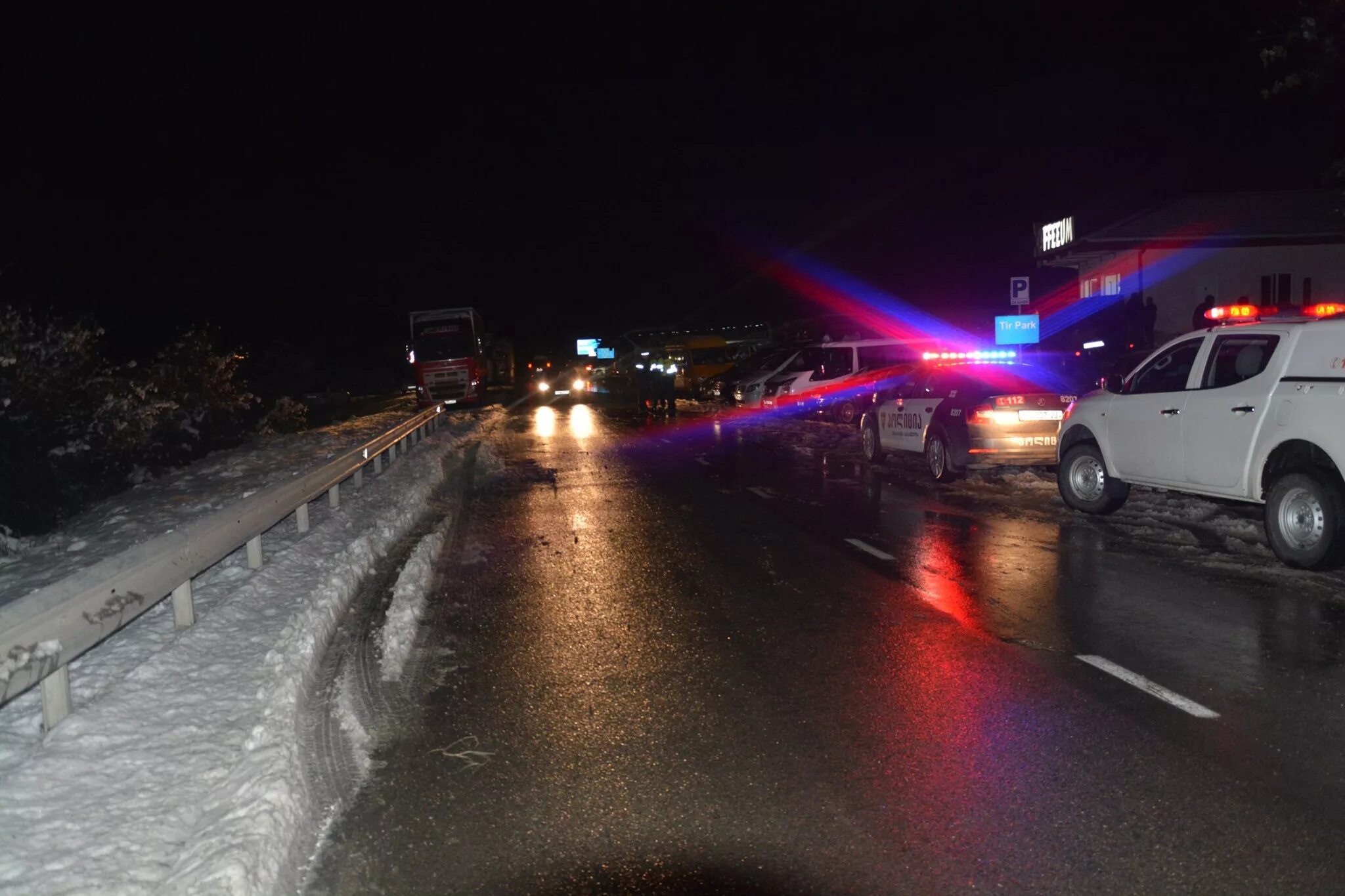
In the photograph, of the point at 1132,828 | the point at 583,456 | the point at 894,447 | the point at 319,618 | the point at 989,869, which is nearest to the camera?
the point at 989,869

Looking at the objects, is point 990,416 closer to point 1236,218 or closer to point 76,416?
point 76,416

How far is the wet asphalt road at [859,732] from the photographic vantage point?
4.27 meters

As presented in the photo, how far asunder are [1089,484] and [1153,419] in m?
1.58

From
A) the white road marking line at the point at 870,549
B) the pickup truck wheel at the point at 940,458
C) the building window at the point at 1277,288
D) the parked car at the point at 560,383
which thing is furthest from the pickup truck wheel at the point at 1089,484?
the parked car at the point at 560,383

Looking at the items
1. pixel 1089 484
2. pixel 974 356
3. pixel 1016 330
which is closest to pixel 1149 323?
pixel 1016 330

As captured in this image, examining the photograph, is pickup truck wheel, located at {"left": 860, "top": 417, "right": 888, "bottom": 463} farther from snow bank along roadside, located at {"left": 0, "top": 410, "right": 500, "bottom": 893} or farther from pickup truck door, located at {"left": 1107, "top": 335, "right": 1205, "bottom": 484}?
snow bank along roadside, located at {"left": 0, "top": 410, "right": 500, "bottom": 893}

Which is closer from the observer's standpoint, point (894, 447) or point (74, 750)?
point (74, 750)

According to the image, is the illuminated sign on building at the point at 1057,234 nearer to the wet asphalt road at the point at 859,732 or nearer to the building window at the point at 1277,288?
the building window at the point at 1277,288

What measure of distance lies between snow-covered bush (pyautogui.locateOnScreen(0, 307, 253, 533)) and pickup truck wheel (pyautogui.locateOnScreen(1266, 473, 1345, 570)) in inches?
529

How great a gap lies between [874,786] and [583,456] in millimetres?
15845

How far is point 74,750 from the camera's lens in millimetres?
5164

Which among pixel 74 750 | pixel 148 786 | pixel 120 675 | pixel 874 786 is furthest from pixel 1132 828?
pixel 120 675

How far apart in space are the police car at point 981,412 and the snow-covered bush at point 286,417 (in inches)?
728

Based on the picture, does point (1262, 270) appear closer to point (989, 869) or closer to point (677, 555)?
point (677, 555)
